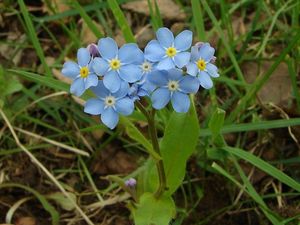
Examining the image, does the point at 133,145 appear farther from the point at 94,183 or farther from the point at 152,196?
the point at 152,196

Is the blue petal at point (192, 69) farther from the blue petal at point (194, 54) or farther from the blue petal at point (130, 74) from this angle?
the blue petal at point (130, 74)

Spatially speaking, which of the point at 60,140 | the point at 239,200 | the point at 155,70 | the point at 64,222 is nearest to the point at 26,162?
the point at 60,140

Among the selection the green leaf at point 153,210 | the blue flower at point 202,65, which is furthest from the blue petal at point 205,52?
the green leaf at point 153,210

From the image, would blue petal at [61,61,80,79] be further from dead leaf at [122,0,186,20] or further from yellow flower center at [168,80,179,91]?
dead leaf at [122,0,186,20]

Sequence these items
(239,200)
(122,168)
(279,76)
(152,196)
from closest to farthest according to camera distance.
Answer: (152,196) → (239,200) → (122,168) → (279,76)

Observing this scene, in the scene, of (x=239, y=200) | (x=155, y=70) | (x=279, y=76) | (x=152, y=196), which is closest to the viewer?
(x=155, y=70)

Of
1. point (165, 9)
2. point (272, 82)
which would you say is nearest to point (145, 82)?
point (272, 82)

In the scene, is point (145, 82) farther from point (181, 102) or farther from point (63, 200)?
point (63, 200)

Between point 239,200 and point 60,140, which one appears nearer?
point 239,200
